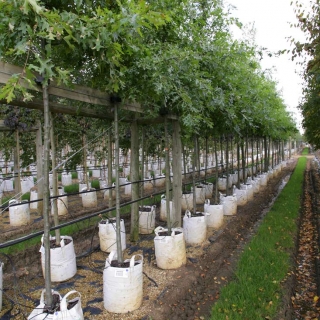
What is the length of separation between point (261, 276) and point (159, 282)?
1.39 metres

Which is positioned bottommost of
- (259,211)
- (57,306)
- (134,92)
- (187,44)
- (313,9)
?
(259,211)

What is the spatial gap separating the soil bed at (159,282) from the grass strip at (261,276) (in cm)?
18

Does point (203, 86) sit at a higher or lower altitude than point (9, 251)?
higher

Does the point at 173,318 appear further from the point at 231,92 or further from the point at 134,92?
the point at 231,92

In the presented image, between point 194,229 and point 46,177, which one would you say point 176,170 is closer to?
point 194,229

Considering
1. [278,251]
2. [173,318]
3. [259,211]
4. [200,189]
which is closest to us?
[173,318]

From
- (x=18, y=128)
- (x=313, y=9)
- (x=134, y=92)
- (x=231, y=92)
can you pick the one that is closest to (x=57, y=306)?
(x=134, y=92)

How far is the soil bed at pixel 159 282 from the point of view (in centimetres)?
321

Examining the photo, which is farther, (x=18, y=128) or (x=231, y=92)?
(x=18, y=128)

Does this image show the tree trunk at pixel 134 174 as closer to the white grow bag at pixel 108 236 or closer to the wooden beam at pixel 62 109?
the white grow bag at pixel 108 236

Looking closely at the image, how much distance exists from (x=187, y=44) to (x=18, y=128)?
15.8 feet

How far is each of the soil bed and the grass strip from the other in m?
0.18

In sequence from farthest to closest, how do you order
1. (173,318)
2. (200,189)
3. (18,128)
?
(200,189) < (18,128) < (173,318)

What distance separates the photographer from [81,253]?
503 cm
